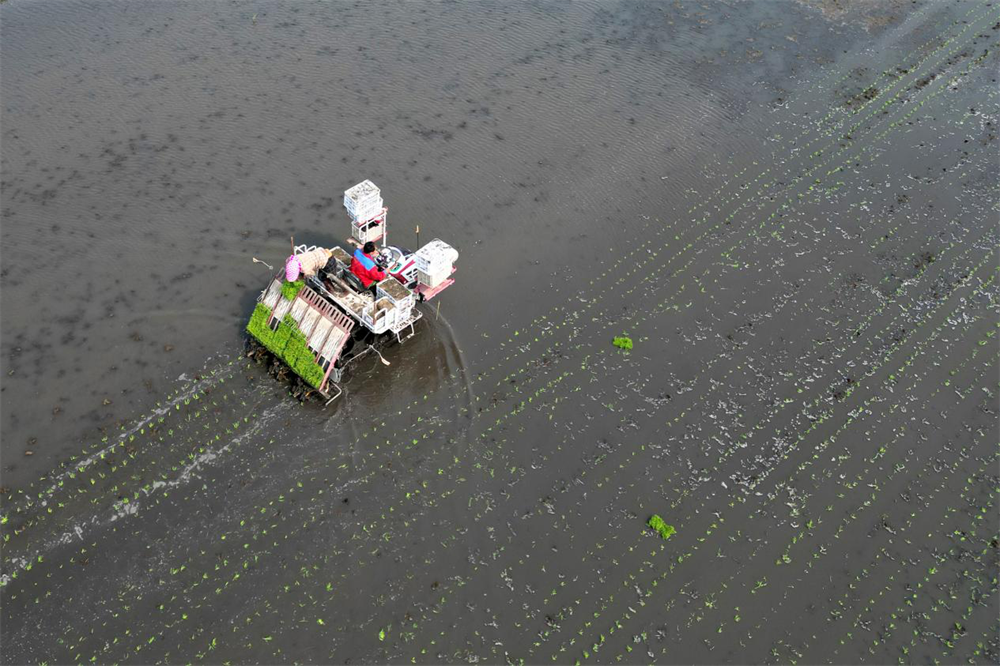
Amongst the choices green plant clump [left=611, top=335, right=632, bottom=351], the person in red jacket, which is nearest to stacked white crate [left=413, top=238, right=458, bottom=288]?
the person in red jacket

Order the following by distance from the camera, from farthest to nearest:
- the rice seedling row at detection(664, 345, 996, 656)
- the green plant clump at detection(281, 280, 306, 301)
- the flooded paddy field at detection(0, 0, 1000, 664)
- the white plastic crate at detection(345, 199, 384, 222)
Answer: the white plastic crate at detection(345, 199, 384, 222) < the green plant clump at detection(281, 280, 306, 301) < the rice seedling row at detection(664, 345, 996, 656) < the flooded paddy field at detection(0, 0, 1000, 664)

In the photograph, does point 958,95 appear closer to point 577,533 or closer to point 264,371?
point 577,533

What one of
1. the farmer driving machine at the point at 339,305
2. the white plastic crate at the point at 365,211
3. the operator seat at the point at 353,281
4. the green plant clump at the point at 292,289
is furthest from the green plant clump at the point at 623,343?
the green plant clump at the point at 292,289

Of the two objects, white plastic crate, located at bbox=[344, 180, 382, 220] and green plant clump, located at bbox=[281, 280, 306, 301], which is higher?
white plastic crate, located at bbox=[344, 180, 382, 220]

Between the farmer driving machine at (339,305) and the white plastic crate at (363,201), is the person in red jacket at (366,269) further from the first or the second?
the white plastic crate at (363,201)

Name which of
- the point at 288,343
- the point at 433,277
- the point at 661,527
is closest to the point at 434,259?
the point at 433,277

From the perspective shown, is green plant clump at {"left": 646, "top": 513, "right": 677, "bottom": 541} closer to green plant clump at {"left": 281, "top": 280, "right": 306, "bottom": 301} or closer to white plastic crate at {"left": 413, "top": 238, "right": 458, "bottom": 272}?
white plastic crate at {"left": 413, "top": 238, "right": 458, "bottom": 272}
